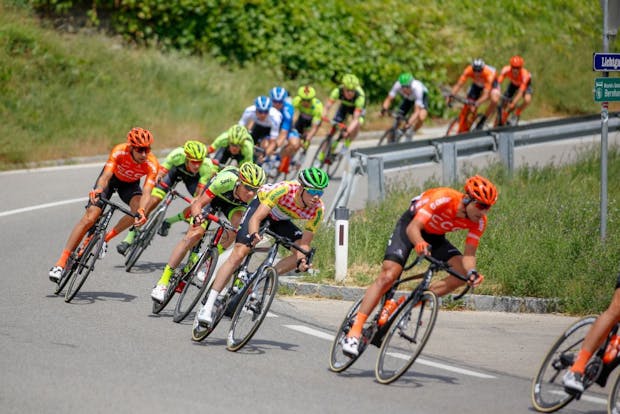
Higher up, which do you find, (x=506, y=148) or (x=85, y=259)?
(x=85, y=259)

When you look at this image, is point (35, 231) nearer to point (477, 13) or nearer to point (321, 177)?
point (321, 177)

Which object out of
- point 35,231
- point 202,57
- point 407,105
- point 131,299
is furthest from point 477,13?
point 131,299

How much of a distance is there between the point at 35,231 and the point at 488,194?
8.89 meters

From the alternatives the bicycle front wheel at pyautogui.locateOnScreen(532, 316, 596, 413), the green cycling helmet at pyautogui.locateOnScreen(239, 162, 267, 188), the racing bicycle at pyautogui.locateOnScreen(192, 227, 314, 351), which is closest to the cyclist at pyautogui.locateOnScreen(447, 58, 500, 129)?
the green cycling helmet at pyautogui.locateOnScreen(239, 162, 267, 188)

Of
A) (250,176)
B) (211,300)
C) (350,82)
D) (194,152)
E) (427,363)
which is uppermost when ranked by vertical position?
(250,176)

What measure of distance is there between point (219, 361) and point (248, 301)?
65cm

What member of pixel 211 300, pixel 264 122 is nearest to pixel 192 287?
pixel 211 300

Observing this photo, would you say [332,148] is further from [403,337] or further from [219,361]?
[403,337]

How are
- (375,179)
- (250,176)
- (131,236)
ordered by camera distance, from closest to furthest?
(250,176)
(131,236)
(375,179)

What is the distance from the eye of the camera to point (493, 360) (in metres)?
10.1

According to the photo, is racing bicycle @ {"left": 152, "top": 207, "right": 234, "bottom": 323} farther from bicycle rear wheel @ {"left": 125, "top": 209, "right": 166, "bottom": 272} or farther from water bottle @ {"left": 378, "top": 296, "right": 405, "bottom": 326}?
bicycle rear wheel @ {"left": 125, "top": 209, "right": 166, "bottom": 272}

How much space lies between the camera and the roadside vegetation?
56.3 ft

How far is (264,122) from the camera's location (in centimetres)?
1888

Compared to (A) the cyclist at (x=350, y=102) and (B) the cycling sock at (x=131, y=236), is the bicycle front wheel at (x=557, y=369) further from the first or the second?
(A) the cyclist at (x=350, y=102)
